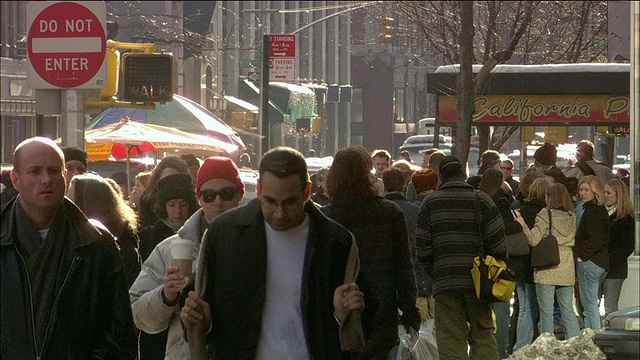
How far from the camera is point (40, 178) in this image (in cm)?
520

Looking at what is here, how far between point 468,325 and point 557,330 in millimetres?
4238

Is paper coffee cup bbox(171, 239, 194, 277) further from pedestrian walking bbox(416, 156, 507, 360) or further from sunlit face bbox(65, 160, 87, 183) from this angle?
pedestrian walking bbox(416, 156, 507, 360)

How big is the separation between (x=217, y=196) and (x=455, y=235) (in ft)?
15.2

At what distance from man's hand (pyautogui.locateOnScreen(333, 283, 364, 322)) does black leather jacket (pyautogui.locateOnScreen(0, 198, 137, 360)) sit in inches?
32.2

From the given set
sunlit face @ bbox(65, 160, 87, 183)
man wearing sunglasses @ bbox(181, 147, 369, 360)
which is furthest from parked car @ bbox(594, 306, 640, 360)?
man wearing sunglasses @ bbox(181, 147, 369, 360)

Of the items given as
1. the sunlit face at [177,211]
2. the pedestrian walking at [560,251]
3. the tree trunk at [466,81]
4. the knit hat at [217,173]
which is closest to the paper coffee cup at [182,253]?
the knit hat at [217,173]

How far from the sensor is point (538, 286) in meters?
13.2

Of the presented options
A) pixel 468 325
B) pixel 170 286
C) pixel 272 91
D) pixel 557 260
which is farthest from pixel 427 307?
pixel 272 91

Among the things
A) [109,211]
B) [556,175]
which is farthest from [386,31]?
[109,211]

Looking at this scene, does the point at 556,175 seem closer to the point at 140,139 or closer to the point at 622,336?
the point at 622,336

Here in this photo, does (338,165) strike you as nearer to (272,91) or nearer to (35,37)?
(35,37)

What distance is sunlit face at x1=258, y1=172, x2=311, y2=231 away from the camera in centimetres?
489

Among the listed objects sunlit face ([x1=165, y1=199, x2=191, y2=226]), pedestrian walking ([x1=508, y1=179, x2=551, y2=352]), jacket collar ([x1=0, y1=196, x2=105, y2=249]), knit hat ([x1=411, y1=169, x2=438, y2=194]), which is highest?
jacket collar ([x1=0, y1=196, x2=105, y2=249])

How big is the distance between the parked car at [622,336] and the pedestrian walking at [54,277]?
165 inches
